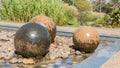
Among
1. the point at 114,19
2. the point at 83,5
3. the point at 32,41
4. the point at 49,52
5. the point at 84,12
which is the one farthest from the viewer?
the point at 83,5

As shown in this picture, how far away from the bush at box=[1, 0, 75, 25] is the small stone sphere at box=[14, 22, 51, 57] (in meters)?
10.5

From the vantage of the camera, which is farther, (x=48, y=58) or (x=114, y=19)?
(x=114, y=19)

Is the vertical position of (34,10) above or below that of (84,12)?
above

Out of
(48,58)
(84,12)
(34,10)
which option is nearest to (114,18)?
(84,12)

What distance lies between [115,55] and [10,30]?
25.3 feet

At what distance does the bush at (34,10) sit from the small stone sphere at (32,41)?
34.5 ft

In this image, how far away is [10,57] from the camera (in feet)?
31.1

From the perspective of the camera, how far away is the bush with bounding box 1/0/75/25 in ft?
65.8

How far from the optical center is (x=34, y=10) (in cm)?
2034

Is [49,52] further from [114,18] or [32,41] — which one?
[114,18]

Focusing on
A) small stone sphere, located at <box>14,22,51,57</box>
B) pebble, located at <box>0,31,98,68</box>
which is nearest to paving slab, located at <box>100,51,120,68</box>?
pebble, located at <box>0,31,98,68</box>

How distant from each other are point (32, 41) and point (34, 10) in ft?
37.2

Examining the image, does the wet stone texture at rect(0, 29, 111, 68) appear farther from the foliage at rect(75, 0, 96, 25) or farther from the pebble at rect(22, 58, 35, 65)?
the foliage at rect(75, 0, 96, 25)

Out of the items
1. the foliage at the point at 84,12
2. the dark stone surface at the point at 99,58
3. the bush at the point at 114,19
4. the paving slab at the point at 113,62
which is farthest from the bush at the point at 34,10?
the paving slab at the point at 113,62
